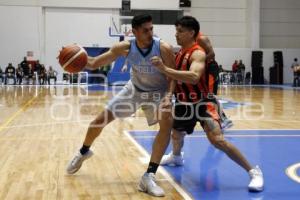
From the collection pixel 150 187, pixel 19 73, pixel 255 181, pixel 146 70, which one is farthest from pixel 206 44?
pixel 19 73

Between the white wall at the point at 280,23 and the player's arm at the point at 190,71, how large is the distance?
27.6 m

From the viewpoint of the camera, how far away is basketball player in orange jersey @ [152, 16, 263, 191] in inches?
171

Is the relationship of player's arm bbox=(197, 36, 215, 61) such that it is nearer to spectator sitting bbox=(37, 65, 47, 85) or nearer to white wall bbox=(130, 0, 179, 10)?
spectator sitting bbox=(37, 65, 47, 85)

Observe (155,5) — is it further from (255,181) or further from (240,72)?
(255,181)

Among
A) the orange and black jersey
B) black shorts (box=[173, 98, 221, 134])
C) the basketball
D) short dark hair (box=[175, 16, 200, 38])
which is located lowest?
black shorts (box=[173, 98, 221, 134])

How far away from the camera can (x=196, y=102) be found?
459 cm

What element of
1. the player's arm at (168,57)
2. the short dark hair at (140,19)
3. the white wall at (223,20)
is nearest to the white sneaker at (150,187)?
the player's arm at (168,57)

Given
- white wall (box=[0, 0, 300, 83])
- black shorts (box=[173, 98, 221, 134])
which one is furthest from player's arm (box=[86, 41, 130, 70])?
white wall (box=[0, 0, 300, 83])

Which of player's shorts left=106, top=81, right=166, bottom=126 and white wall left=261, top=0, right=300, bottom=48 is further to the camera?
white wall left=261, top=0, right=300, bottom=48

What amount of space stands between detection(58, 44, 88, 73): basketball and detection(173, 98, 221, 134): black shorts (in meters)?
1.09

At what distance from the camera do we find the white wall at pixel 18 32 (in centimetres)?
2753

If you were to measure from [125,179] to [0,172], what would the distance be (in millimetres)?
1421

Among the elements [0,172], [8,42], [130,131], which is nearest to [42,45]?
[8,42]

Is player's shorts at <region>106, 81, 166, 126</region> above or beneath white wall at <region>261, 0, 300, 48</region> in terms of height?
beneath
